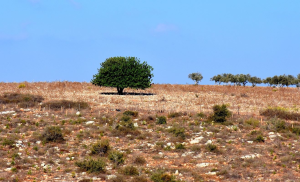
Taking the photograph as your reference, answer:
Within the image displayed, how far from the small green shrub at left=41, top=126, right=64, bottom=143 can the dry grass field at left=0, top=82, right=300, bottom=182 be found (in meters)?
0.07

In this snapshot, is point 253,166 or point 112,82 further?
point 112,82

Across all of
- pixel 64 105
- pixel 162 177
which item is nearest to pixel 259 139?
pixel 162 177

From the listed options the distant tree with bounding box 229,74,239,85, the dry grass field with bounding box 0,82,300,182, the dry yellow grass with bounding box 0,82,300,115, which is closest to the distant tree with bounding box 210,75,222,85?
the distant tree with bounding box 229,74,239,85

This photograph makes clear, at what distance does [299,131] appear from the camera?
26016mm

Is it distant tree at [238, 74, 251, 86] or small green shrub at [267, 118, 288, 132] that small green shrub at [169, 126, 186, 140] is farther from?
distant tree at [238, 74, 251, 86]

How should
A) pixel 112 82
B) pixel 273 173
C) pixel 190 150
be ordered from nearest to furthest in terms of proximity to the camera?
1. pixel 273 173
2. pixel 190 150
3. pixel 112 82

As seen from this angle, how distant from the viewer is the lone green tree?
170 feet

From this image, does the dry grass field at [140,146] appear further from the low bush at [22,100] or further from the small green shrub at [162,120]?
the low bush at [22,100]

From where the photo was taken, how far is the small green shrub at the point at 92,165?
1806 cm

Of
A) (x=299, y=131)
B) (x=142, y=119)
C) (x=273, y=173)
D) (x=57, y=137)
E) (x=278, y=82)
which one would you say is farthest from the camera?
(x=278, y=82)

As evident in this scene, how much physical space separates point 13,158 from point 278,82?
88.0 m

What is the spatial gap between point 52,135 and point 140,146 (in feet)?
21.2

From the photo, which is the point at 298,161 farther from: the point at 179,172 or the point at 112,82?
the point at 112,82

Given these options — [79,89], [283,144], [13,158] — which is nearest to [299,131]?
[283,144]
